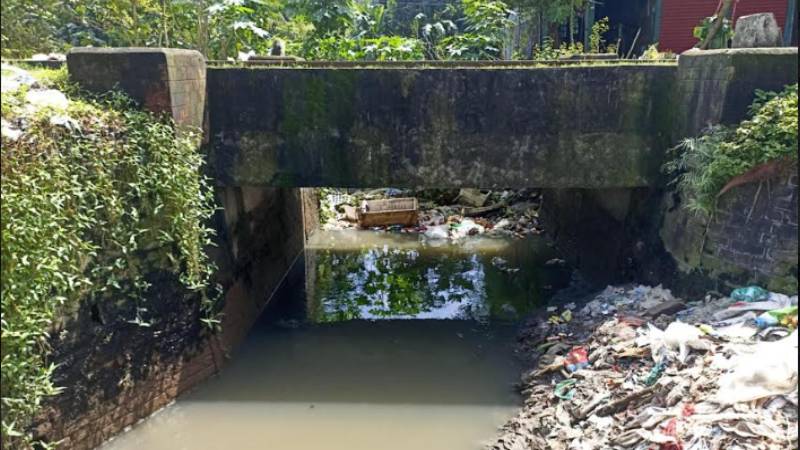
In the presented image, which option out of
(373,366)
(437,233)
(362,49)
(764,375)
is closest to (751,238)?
(764,375)

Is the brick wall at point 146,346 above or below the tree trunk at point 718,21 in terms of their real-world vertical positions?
below

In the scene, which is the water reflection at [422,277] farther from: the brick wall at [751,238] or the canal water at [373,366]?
the brick wall at [751,238]

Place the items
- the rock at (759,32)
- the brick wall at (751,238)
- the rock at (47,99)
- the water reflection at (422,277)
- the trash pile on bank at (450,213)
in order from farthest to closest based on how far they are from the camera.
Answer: the trash pile on bank at (450,213) → the water reflection at (422,277) → the rock at (759,32) → the brick wall at (751,238) → the rock at (47,99)

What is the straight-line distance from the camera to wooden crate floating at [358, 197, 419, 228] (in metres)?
13.2

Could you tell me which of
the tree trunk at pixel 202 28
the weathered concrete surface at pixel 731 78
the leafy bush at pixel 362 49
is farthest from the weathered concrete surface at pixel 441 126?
the leafy bush at pixel 362 49

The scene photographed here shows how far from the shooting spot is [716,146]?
5.69m

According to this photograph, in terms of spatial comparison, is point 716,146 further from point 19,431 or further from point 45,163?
point 19,431

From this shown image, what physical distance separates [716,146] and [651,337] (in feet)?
6.57

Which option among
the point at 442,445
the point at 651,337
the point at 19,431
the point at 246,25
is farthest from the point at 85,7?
the point at 651,337

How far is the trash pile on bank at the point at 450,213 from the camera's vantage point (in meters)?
12.8

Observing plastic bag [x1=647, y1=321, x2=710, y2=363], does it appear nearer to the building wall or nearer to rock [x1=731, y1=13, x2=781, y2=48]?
rock [x1=731, y1=13, x2=781, y2=48]

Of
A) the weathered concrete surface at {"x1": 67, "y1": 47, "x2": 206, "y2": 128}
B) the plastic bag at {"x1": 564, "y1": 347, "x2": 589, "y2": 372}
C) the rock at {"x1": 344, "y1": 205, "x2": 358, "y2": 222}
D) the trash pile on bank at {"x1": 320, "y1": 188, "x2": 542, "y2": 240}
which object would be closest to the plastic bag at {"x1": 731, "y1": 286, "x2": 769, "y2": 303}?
the plastic bag at {"x1": 564, "y1": 347, "x2": 589, "y2": 372}

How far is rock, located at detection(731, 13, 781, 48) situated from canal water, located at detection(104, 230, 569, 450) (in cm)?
431

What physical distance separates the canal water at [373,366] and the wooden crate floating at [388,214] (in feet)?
7.81
